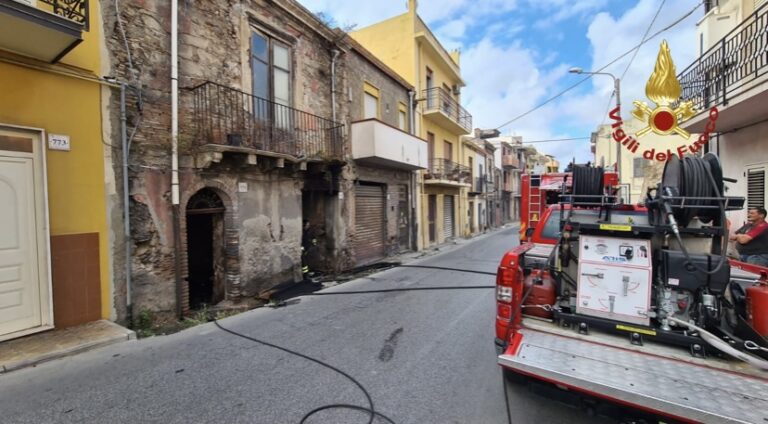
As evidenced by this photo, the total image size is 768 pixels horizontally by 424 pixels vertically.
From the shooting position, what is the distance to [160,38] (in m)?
6.31

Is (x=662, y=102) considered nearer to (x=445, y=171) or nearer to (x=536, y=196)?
(x=536, y=196)

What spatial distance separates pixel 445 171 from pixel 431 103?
361 centimetres

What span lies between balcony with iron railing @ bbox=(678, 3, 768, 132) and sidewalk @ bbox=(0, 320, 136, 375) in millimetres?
10140

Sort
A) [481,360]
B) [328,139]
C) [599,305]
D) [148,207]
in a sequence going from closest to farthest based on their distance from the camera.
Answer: [599,305]
[481,360]
[148,207]
[328,139]

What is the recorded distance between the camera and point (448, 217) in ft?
67.4

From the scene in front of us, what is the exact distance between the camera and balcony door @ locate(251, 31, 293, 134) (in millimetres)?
8352

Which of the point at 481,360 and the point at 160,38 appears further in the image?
the point at 160,38

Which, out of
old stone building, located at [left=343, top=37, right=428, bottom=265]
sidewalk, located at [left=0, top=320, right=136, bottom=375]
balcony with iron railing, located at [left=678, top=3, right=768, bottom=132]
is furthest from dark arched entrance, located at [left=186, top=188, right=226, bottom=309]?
balcony with iron railing, located at [left=678, top=3, right=768, bottom=132]

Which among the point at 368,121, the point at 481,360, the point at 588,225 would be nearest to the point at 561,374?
the point at 588,225

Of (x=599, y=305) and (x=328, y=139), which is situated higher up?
(x=328, y=139)

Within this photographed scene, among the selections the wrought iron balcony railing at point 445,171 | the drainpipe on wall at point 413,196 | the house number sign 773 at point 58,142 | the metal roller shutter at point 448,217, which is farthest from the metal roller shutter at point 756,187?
the metal roller shutter at point 448,217

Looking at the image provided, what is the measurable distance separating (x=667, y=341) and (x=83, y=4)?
7314 millimetres

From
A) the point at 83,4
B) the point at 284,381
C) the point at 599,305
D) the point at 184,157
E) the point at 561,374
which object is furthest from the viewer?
the point at 184,157

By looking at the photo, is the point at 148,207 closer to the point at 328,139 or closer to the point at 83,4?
the point at 83,4
